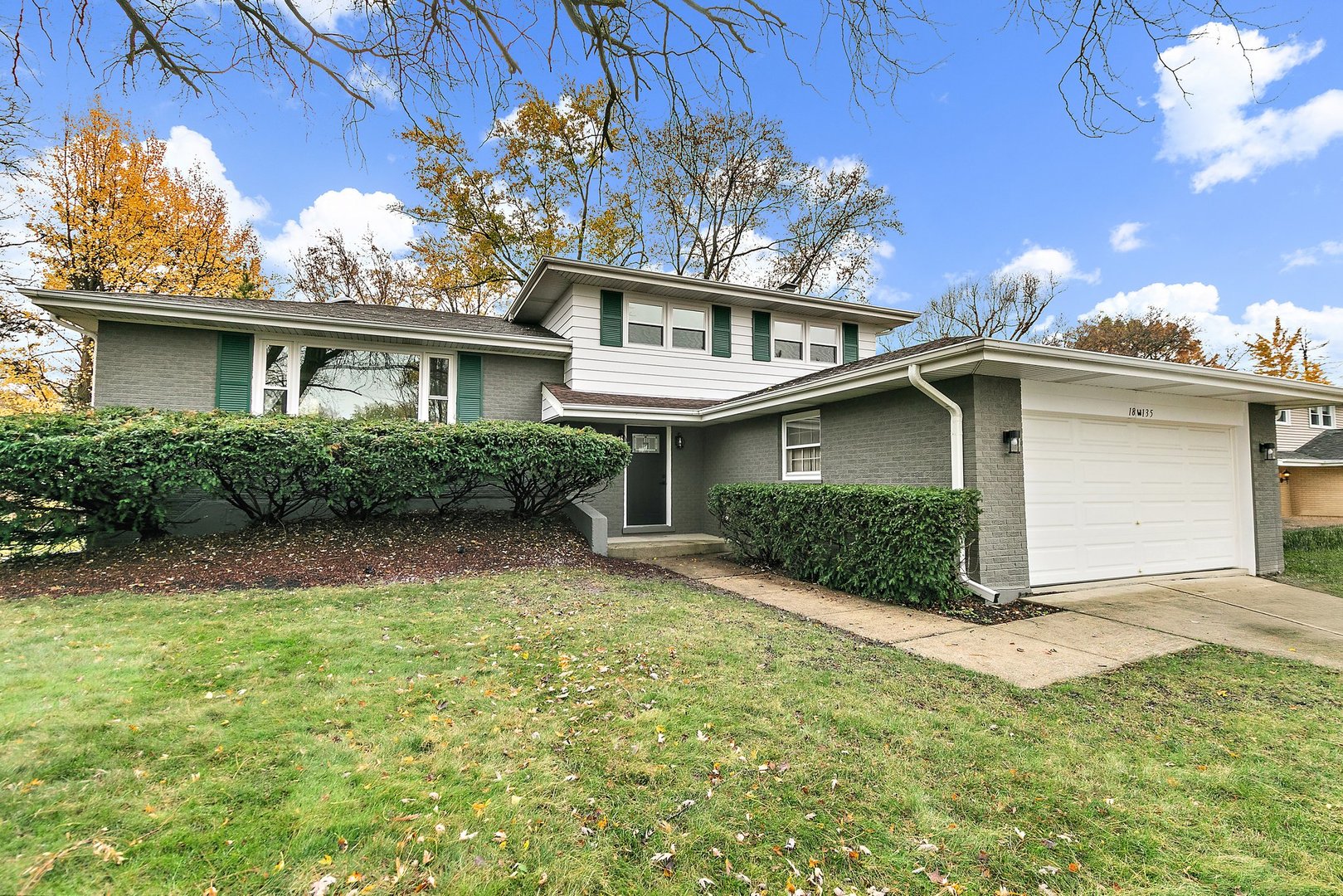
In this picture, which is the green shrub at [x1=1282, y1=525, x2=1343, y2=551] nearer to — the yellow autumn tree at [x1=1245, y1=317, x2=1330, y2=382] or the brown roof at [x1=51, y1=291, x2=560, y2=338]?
the brown roof at [x1=51, y1=291, x2=560, y2=338]

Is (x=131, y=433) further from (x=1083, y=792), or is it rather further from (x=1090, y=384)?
(x=1090, y=384)

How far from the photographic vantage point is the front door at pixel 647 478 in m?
11.6

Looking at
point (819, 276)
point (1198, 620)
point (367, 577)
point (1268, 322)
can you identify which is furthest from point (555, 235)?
point (1268, 322)

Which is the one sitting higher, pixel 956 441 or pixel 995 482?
pixel 956 441

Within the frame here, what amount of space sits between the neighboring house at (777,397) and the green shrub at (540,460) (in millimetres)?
923

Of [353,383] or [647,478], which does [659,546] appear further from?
[353,383]

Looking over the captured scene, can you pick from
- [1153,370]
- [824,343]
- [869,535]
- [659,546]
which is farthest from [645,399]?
[1153,370]

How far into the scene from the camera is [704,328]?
11898mm

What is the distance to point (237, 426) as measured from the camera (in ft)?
24.3

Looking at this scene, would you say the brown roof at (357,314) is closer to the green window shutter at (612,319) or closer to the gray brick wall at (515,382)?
the gray brick wall at (515,382)


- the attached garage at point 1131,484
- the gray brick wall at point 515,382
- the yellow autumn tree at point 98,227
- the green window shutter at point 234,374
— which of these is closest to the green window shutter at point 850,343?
the attached garage at point 1131,484

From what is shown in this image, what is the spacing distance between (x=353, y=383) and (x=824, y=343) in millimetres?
9758

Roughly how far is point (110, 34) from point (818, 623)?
680 centimetres

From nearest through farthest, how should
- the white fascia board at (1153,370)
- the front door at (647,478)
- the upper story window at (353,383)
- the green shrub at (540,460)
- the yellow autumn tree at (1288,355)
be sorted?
the white fascia board at (1153,370)
the green shrub at (540,460)
the upper story window at (353,383)
the front door at (647,478)
the yellow autumn tree at (1288,355)
